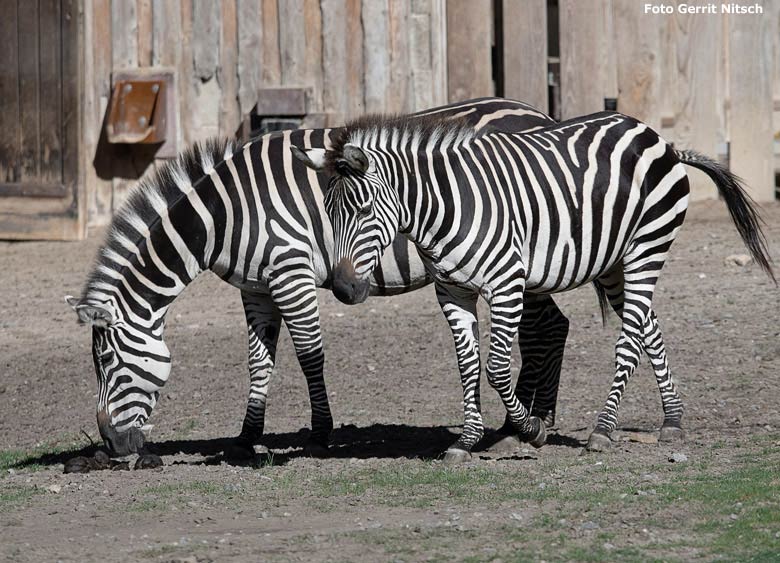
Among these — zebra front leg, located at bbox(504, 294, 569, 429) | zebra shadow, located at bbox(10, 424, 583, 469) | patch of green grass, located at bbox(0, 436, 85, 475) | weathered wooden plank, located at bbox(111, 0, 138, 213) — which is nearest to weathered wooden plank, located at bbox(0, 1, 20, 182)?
weathered wooden plank, located at bbox(111, 0, 138, 213)

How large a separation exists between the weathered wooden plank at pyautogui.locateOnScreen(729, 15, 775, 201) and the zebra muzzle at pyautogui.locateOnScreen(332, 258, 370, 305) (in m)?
8.00

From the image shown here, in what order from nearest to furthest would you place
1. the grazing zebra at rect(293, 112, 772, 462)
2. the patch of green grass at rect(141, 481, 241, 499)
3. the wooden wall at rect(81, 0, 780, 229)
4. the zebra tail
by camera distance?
1. the patch of green grass at rect(141, 481, 241, 499)
2. the grazing zebra at rect(293, 112, 772, 462)
3. the zebra tail
4. the wooden wall at rect(81, 0, 780, 229)

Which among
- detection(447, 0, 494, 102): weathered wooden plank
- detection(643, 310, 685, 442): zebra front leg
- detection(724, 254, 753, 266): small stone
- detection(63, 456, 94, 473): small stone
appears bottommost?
detection(63, 456, 94, 473): small stone

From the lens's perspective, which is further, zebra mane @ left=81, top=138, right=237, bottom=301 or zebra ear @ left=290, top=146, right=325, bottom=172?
zebra mane @ left=81, top=138, right=237, bottom=301

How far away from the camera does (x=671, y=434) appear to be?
6.88 meters

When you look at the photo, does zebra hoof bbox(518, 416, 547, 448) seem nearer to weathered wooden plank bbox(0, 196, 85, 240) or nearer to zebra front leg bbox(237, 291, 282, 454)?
zebra front leg bbox(237, 291, 282, 454)

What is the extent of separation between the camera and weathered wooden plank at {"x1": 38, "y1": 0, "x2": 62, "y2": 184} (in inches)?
526

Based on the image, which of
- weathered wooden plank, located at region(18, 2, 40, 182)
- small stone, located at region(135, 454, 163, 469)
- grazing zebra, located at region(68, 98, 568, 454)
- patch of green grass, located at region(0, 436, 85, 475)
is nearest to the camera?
grazing zebra, located at region(68, 98, 568, 454)

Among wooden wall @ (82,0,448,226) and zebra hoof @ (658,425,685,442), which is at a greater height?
wooden wall @ (82,0,448,226)

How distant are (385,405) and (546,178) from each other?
2233mm

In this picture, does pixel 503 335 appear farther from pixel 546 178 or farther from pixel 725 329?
pixel 725 329

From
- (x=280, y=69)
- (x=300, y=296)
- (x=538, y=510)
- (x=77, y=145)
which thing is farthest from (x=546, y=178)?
(x=77, y=145)

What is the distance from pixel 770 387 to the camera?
26.0 ft

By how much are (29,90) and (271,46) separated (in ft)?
9.24
